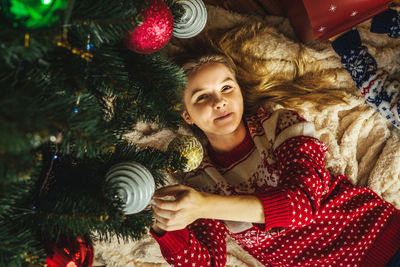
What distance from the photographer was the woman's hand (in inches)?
30.1

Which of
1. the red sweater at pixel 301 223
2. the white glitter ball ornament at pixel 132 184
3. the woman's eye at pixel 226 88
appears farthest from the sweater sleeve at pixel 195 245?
the woman's eye at pixel 226 88

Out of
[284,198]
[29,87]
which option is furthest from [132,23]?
[284,198]

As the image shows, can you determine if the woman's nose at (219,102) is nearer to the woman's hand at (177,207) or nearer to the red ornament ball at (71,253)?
the woman's hand at (177,207)

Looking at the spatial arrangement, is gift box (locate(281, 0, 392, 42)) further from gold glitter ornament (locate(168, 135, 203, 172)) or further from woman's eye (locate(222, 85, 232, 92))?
gold glitter ornament (locate(168, 135, 203, 172))

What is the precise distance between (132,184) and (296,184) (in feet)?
1.89

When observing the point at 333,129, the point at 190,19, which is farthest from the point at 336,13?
the point at 190,19

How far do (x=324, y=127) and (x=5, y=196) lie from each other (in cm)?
121

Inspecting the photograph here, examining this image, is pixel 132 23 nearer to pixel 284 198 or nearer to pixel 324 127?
pixel 284 198

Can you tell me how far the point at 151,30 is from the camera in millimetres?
564

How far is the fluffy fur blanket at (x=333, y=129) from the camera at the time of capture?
1.24m

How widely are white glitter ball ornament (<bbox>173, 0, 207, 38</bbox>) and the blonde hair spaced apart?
472mm

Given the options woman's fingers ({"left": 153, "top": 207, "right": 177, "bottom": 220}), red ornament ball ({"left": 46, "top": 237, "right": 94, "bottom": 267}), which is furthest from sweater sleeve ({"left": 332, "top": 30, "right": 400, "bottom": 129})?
red ornament ball ({"left": 46, "top": 237, "right": 94, "bottom": 267})

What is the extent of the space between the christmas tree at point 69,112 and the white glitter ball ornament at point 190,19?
0.05 m

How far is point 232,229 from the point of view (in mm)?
1181
